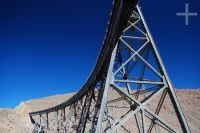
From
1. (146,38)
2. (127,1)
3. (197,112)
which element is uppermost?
(127,1)

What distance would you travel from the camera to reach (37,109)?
242ft

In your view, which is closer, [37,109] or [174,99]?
[174,99]

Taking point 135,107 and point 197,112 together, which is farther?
point 197,112

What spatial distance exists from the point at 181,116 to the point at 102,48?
Answer: 5.42m

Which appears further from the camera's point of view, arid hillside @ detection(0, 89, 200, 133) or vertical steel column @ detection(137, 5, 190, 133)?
arid hillside @ detection(0, 89, 200, 133)

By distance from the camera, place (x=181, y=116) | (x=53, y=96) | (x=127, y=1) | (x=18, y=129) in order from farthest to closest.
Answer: (x=53, y=96)
(x=18, y=129)
(x=181, y=116)
(x=127, y=1)

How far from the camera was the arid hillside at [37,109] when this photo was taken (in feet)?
182

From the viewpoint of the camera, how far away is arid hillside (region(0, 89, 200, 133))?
55459mm

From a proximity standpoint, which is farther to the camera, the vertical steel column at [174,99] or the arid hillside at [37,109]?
the arid hillside at [37,109]

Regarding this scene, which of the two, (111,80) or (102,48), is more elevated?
(102,48)

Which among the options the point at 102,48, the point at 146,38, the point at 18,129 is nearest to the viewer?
the point at 146,38

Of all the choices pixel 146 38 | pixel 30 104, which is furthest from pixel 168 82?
pixel 30 104

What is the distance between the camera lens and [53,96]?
91.5 meters

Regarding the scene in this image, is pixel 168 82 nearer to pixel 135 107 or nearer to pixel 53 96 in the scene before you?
pixel 135 107
